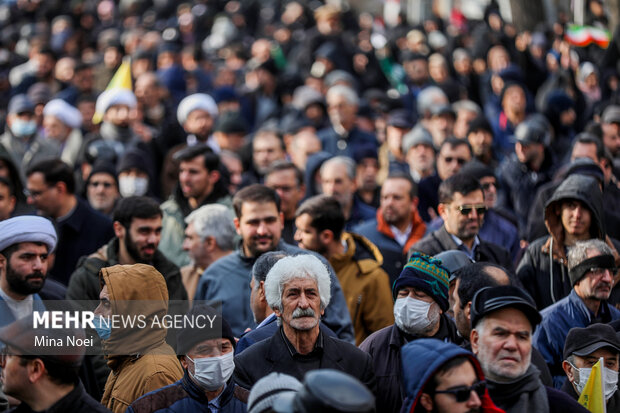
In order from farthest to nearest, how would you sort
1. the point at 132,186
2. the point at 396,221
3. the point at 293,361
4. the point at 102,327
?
1. the point at 132,186
2. the point at 396,221
3. the point at 102,327
4. the point at 293,361

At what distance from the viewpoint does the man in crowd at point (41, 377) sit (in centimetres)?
451

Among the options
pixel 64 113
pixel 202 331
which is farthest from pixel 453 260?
pixel 64 113

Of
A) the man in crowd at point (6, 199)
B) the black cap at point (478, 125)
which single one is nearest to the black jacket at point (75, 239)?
the man in crowd at point (6, 199)

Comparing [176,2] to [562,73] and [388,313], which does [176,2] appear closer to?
[562,73]

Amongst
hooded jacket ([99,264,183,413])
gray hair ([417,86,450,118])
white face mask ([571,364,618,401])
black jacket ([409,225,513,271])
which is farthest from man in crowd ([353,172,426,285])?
gray hair ([417,86,450,118])

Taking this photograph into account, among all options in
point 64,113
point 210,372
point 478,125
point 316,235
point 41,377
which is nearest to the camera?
point 41,377

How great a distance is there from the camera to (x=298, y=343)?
18.3 ft

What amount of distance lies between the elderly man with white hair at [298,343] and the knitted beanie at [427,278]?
1.72 ft

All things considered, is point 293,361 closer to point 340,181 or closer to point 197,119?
point 340,181

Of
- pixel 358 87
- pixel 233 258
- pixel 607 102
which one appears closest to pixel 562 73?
pixel 607 102

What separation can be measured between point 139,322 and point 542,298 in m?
3.55

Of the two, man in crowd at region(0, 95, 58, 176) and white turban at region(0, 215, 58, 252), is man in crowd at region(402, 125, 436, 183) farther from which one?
white turban at region(0, 215, 58, 252)

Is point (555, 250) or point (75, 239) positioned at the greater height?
point (555, 250)

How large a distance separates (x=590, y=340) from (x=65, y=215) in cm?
497
